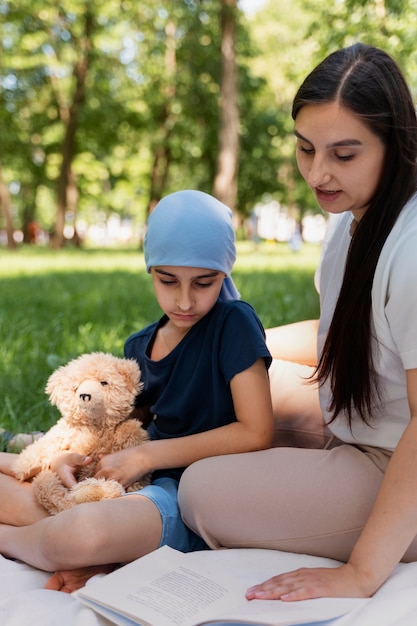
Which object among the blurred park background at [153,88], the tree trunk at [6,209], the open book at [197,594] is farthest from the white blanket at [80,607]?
the tree trunk at [6,209]

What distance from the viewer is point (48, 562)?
1.84 m

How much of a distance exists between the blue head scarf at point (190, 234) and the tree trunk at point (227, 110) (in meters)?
10.6

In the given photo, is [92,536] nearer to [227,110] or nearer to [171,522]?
[171,522]

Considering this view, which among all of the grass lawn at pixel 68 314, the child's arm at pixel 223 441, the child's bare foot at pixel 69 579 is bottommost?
Answer: the grass lawn at pixel 68 314

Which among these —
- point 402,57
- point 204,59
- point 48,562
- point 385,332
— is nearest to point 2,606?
point 48,562

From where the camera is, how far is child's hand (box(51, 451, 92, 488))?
213 cm

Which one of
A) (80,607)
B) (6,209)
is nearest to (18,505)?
(80,607)

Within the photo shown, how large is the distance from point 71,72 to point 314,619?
18755 millimetres

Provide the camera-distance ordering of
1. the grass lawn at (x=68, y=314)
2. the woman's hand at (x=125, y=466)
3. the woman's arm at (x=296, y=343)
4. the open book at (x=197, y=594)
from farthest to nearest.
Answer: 1. the grass lawn at (x=68, y=314)
2. the woman's arm at (x=296, y=343)
3. the woman's hand at (x=125, y=466)
4. the open book at (x=197, y=594)

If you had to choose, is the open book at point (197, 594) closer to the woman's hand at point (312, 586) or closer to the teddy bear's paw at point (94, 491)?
the woman's hand at point (312, 586)

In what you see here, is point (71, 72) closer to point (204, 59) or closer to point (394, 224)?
point (204, 59)

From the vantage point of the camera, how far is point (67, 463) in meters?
2.16

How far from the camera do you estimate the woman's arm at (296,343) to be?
2.73 m

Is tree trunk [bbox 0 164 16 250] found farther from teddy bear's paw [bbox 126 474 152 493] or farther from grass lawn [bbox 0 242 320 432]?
teddy bear's paw [bbox 126 474 152 493]
